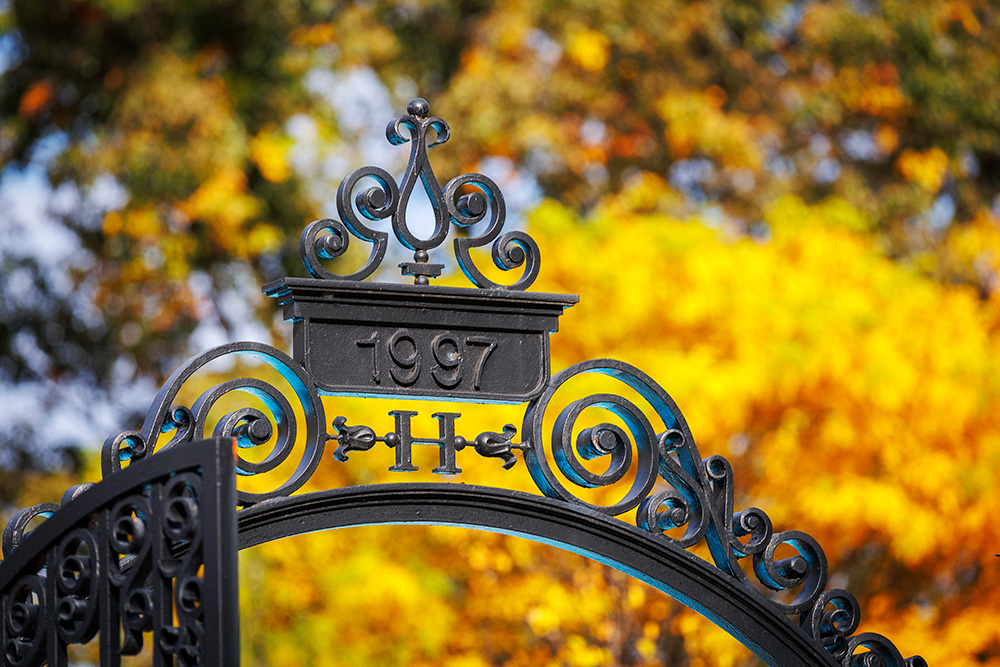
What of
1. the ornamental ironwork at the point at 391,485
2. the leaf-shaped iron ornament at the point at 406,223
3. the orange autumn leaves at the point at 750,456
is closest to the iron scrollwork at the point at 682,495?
the ornamental ironwork at the point at 391,485

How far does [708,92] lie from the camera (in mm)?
12047

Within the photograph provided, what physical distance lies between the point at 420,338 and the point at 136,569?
2.30 feet

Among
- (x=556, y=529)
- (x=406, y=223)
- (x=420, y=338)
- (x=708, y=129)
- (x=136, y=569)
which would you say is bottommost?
(x=136, y=569)

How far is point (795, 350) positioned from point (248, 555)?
4479 mm

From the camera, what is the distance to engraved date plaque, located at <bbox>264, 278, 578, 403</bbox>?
219cm

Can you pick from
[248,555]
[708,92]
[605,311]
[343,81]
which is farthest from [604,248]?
[343,81]

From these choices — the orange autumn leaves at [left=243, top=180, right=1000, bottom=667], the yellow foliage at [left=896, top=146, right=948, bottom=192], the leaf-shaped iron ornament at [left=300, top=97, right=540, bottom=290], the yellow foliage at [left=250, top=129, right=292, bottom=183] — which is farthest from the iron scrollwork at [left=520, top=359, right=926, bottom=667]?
the yellow foliage at [left=896, top=146, right=948, bottom=192]

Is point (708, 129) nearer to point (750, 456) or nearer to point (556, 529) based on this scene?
point (750, 456)

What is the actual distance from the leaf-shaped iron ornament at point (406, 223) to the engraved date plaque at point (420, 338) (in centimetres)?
4

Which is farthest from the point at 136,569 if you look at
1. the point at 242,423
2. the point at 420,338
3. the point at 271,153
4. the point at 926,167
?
the point at 926,167

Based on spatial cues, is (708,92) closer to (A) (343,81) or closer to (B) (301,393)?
(A) (343,81)

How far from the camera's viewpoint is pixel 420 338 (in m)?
2.28

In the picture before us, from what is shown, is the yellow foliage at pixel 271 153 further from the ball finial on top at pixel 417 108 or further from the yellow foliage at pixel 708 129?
the ball finial on top at pixel 417 108

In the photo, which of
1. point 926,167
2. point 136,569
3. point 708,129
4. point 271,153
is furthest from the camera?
point 271,153
